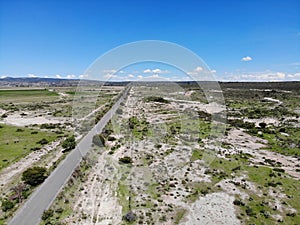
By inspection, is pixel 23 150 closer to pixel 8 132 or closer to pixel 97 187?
pixel 8 132

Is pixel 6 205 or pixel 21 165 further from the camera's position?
pixel 21 165

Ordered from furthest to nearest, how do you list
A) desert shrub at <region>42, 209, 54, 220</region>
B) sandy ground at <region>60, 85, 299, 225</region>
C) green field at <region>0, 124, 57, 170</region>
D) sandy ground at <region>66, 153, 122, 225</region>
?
green field at <region>0, 124, 57, 170</region>, sandy ground at <region>60, 85, 299, 225</region>, sandy ground at <region>66, 153, 122, 225</region>, desert shrub at <region>42, 209, 54, 220</region>

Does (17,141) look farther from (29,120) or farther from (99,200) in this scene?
(99,200)

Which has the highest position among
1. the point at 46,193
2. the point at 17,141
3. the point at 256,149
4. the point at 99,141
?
the point at 99,141

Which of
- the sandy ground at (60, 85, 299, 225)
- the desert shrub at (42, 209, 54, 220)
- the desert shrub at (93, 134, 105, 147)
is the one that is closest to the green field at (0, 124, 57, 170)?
the desert shrub at (93, 134, 105, 147)

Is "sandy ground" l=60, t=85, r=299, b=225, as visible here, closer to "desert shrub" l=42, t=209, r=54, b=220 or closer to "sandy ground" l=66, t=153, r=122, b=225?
"sandy ground" l=66, t=153, r=122, b=225

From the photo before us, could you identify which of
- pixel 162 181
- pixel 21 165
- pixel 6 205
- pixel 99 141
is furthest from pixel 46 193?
pixel 99 141

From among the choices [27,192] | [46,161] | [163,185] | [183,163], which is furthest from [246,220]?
[46,161]

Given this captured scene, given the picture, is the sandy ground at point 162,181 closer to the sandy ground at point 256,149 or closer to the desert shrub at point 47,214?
the sandy ground at point 256,149

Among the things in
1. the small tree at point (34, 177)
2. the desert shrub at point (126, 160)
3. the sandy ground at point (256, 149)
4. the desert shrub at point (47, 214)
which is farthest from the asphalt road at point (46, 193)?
the sandy ground at point (256, 149)
